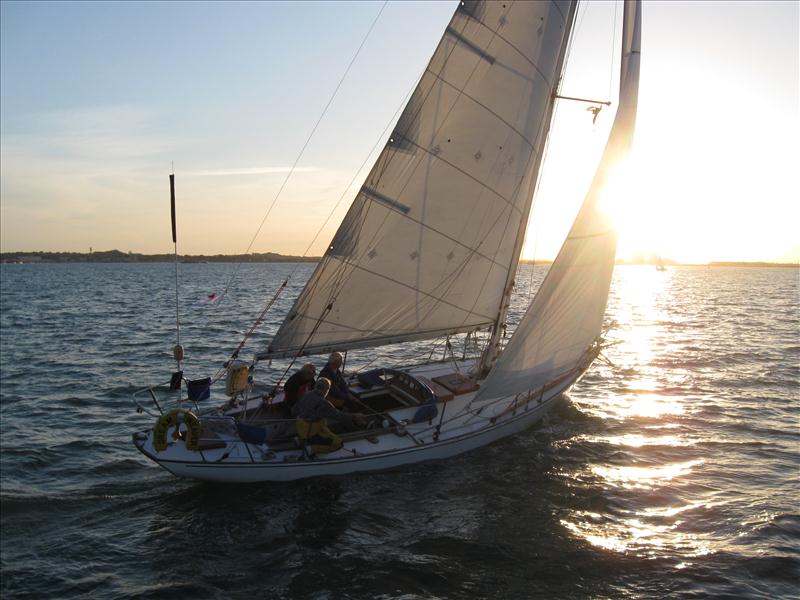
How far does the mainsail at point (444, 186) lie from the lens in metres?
11.2

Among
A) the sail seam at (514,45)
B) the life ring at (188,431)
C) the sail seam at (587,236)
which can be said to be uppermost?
the sail seam at (514,45)

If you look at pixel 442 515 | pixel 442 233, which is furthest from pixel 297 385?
pixel 442 233

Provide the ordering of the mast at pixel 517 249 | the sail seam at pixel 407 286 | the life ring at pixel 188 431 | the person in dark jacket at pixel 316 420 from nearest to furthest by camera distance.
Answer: the life ring at pixel 188 431 → the person in dark jacket at pixel 316 420 → the sail seam at pixel 407 286 → the mast at pixel 517 249

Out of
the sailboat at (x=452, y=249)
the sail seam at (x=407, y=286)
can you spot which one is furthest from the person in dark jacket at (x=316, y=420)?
the sail seam at (x=407, y=286)

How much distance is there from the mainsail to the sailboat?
2cm

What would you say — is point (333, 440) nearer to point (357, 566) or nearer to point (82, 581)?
point (357, 566)

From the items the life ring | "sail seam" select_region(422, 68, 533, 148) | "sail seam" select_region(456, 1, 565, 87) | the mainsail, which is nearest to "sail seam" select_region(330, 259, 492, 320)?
the mainsail

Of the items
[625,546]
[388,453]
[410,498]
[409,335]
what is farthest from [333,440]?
[625,546]

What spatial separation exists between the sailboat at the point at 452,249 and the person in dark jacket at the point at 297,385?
42 centimetres

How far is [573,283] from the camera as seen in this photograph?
37.7 feet

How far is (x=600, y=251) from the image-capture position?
11.7 meters

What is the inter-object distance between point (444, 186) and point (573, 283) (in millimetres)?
3315

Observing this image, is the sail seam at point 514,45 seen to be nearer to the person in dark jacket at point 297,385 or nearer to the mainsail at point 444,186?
the mainsail at point 444,186

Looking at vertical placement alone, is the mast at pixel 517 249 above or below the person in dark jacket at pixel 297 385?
above
